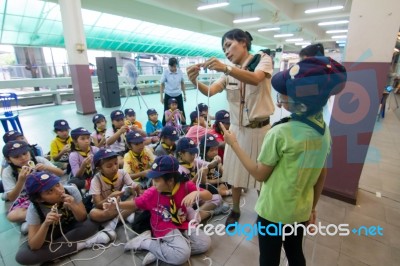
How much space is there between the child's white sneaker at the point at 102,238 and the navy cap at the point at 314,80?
170 centimetres

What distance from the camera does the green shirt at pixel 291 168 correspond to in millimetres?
838

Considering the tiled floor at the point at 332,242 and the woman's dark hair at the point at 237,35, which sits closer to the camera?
the woman's dark hair at the point at 237,35

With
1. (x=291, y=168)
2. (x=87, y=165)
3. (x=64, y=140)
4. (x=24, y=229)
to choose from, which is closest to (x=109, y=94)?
(x=64, y=140)

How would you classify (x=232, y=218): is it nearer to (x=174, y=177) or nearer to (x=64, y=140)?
(x=174, y=177)

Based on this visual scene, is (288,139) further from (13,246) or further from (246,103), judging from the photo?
(13,246)

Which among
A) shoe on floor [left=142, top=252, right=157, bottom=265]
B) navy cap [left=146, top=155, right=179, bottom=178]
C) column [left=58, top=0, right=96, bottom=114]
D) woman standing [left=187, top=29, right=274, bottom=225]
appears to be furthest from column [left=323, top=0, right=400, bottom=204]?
column [left=58, top=0, right=96, bottom=114]

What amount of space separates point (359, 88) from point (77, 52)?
6401 mm

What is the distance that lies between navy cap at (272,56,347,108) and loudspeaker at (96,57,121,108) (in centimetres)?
729

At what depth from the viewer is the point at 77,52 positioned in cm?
583

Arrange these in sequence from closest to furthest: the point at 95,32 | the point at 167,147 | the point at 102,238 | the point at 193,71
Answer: the point at 193,71 < the point at 102,238 < the point at 167,147 < the point at 95,32

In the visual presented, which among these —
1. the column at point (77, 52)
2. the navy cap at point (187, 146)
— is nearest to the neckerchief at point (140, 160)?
the navy cap at point (187, 146)

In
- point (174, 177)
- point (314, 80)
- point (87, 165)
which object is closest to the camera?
point (314, 80)

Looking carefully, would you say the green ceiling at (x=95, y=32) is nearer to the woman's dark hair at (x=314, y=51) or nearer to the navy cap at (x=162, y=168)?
the navy cap at (x=162, y=168)

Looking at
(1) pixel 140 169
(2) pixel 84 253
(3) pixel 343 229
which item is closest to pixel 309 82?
(3) pixel 343 229
